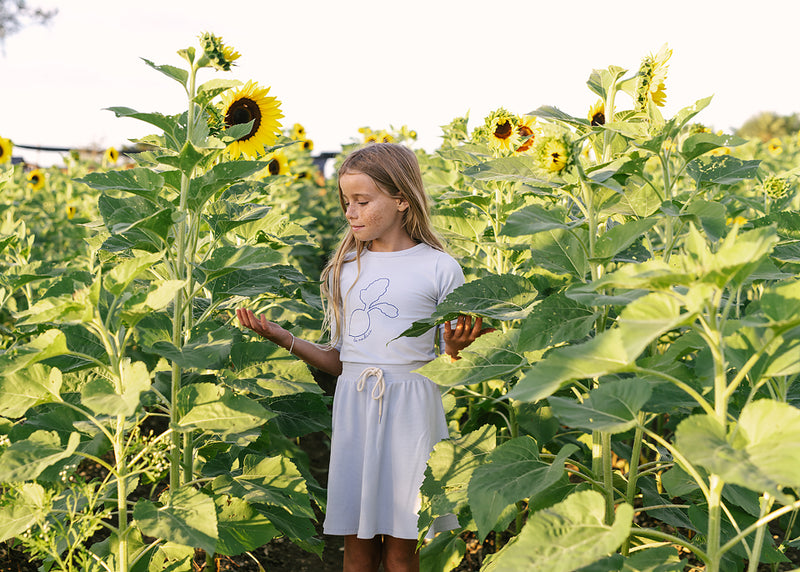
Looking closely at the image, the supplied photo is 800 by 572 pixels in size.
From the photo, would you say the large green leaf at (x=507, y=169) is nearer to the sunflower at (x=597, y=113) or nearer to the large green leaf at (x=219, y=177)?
the large green leaf at (x=219, y=177)

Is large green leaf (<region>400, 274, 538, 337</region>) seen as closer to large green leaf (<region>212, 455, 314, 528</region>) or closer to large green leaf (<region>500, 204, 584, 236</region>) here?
large green leaf (<region>500, 204, 584, 236</region>)

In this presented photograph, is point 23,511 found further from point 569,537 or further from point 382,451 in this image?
point 569,537

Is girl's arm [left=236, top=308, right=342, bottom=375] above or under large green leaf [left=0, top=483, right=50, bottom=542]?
above

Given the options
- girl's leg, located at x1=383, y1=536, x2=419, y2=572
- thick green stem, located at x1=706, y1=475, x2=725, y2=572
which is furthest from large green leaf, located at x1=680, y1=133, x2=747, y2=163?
girl's leg, located at x1=383, y1=536, x2=419, y2=572

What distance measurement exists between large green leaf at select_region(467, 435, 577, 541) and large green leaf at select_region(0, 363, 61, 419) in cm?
94

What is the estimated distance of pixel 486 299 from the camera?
5.84 ft

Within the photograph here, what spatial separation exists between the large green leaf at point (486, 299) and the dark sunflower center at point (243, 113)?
97cm

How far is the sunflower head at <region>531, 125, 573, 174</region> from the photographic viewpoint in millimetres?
1507

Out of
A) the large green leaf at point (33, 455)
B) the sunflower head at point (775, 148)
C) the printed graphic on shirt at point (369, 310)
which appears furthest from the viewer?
the sunflower head at point (775, 148)

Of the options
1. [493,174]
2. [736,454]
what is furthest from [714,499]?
[493,174]

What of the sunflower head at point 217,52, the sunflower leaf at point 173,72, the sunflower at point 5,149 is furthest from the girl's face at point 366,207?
the sunflower at point 5,149

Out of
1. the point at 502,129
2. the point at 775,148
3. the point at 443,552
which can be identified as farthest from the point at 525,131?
the point at 775,148

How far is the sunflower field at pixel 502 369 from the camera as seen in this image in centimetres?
109

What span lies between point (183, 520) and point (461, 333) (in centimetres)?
89
